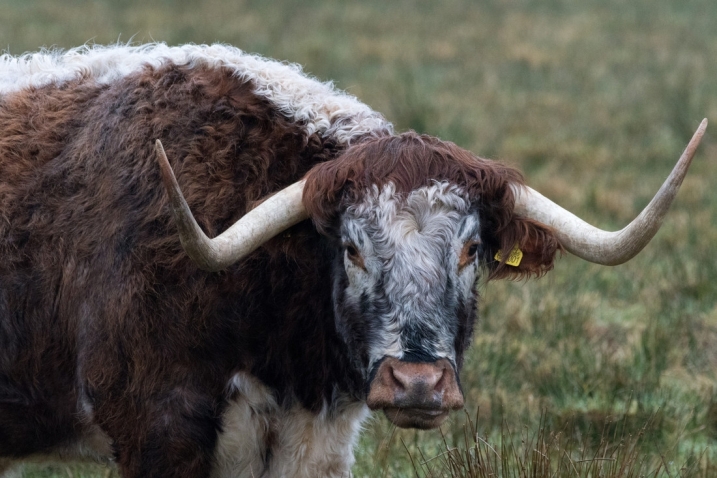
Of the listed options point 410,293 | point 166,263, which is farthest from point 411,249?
point 166,263

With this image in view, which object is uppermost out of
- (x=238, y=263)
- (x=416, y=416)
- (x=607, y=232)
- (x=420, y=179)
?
(x=420, y=179)

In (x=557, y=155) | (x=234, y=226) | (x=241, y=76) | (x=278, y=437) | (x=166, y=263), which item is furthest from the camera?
(x=557, y=155)

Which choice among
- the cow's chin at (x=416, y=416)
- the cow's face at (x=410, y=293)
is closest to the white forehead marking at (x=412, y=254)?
the cow's face at (x=410, y=293)

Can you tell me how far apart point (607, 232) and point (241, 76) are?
1.54 m

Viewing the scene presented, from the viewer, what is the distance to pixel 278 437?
3941 millimetres

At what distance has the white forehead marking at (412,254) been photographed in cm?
348

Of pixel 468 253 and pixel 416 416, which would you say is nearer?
pixel 416 416

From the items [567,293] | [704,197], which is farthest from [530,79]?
[567,293]

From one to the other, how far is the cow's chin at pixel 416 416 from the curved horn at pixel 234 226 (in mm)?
721

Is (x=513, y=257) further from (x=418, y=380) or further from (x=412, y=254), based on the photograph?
(x=418, y=380)

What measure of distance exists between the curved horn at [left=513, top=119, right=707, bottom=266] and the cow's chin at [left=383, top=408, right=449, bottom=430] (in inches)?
31.4

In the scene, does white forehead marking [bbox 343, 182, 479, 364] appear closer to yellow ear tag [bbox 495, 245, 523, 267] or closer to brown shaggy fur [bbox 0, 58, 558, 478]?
brown shaggy fur [bbox 0, 58, 558, 478]

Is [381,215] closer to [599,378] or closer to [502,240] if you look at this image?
[502,240]

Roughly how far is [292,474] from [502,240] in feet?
3.79
